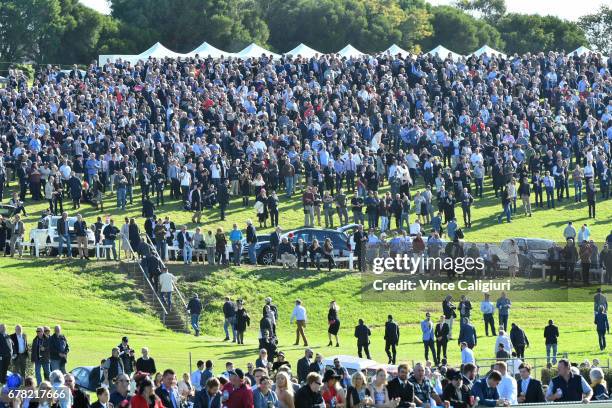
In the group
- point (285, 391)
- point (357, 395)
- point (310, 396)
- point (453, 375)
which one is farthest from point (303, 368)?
point (310, 396)

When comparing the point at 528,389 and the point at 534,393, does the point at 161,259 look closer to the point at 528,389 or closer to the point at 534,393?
the point at 528,389

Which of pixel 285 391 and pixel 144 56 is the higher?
pixel 144 56

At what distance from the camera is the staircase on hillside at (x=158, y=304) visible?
44.5 meters

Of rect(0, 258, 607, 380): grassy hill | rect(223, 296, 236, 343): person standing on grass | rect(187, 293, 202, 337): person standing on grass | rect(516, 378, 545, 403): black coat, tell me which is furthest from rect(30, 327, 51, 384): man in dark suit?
rect(516, 378, 545, 403): black coat

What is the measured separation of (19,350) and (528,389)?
13.8 metres

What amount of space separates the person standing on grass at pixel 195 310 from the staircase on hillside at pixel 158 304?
0.59 metres

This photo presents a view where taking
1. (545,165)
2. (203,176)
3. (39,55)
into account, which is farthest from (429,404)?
(39,55)

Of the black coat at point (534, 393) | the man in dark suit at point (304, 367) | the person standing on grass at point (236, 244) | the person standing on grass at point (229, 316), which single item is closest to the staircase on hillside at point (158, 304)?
the person standing on grass at point (229, 316)

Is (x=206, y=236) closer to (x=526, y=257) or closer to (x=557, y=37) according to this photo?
(x=526, y=257)

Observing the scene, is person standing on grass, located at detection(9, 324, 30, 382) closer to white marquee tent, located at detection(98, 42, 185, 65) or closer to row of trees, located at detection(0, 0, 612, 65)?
white marquee tent, located at detection(98, 42, 185, 65)

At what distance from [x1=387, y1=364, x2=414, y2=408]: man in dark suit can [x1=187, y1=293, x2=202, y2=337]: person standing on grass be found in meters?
19.7

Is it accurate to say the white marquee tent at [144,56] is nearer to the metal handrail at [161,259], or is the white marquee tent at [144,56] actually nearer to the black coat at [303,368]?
the metal handrail at [161,259]

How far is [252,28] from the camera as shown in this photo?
4331 inches

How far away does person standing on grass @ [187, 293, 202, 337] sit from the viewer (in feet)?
142
